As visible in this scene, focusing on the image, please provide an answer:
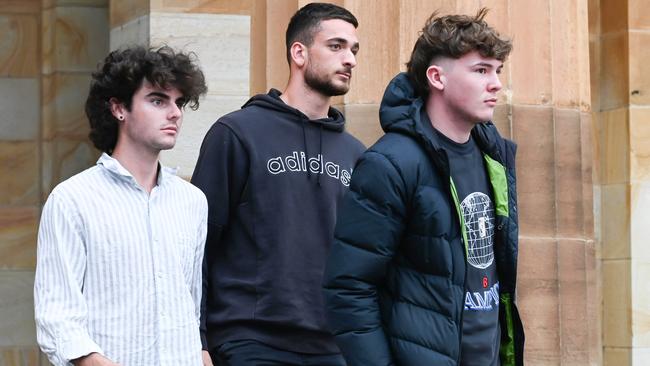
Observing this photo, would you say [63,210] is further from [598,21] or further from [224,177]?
[598,21]

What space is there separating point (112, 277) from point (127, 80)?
28.0 inches

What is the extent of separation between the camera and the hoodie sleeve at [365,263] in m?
4.99

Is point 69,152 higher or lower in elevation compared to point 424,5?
lower

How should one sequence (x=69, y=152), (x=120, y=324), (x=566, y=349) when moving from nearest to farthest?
(x=120, y=324)
(x=566, y=349)
(x=69, y=152)

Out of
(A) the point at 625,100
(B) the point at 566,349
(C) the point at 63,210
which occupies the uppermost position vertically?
(A) the point at 625,100

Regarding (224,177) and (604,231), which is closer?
(224,177)

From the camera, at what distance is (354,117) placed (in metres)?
7.67

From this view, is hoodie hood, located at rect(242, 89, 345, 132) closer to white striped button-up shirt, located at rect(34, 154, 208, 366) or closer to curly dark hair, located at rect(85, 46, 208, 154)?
curly dark hair, located at rect(85, 46, 208, 154)

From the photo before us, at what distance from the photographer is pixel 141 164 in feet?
17.1

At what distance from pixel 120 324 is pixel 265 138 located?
4.20 feet

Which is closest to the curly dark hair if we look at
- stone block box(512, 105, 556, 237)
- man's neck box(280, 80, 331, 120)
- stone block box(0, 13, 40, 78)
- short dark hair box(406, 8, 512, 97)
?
short dark hair box(406, 8, 512, 97)

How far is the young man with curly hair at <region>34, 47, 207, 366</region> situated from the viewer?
4898 millimetres

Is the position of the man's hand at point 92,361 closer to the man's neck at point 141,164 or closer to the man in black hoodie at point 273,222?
the man's neck at point 141,164

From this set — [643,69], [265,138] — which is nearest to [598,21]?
[643,69]
